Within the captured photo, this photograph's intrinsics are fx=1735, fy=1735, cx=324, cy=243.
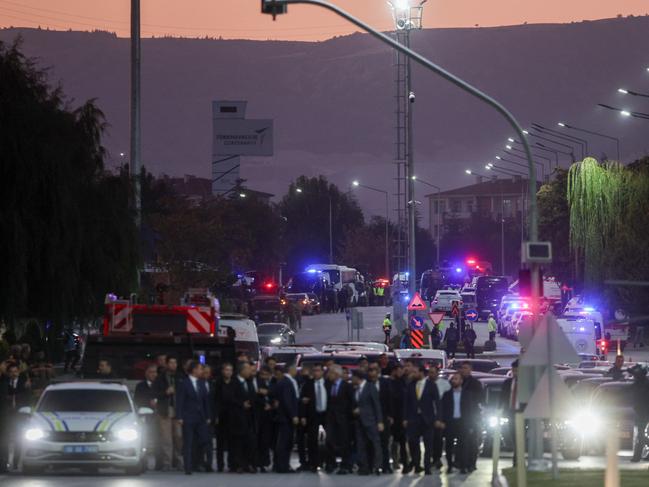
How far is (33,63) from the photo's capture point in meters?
37.7

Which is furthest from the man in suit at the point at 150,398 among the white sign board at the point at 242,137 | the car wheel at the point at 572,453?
the white sign board at the point at 242,137

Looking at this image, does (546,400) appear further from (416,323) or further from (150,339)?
(416,323)

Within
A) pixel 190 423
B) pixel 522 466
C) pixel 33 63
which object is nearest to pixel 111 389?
pixel 190 423

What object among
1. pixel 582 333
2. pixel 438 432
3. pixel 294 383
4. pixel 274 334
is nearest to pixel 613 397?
pixel 438 432

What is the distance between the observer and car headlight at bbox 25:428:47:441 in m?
24.9

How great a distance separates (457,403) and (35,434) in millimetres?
6611

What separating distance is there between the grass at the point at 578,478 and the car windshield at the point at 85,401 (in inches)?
228

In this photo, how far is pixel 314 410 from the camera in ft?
89.5

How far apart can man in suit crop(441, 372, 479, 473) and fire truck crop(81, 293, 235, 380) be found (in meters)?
4.74

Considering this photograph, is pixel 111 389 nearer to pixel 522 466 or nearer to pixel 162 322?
pixel 162 322

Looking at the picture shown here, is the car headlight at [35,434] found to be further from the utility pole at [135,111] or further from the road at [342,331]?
the road at [342,331]

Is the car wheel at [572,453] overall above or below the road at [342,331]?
below

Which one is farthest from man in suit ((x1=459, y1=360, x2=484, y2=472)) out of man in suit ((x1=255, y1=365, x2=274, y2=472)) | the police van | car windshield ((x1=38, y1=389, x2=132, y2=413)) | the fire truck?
the police van

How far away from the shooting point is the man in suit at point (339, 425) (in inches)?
1064
